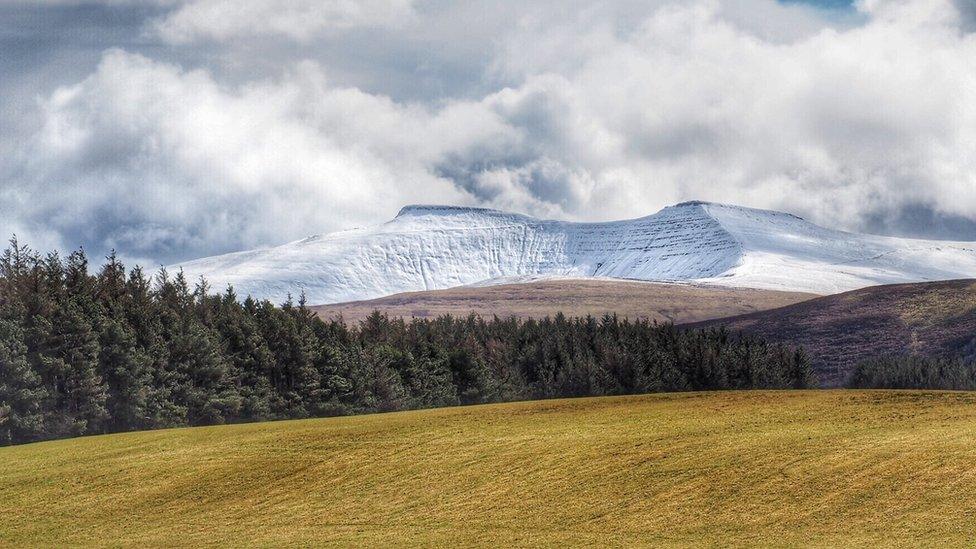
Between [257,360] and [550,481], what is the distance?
73.7m

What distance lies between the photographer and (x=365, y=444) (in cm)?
6669

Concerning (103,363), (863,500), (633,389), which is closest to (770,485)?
(863,500)

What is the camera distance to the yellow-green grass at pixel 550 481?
45.3 m

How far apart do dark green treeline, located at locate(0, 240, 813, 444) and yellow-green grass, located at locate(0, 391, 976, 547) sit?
2227cm

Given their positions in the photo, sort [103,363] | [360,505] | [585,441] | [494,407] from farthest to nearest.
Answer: [103,363]
[494,407]
[585,441]
[360,505]

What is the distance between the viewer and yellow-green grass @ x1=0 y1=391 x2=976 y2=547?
45.3m

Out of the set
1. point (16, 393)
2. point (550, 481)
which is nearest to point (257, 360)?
point (16, 393)

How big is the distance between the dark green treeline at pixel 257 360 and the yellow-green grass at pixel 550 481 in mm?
22273

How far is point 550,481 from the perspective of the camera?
5425 centimetres

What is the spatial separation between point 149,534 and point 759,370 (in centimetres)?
11462

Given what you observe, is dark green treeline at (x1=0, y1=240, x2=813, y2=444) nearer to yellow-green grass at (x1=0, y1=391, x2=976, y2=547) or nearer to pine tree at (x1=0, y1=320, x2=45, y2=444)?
pine tree at (x1=0, y1=320, x2=45, y2=444)

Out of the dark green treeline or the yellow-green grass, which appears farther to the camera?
the dark green treeline

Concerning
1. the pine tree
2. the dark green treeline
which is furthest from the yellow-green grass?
the dark green treeline

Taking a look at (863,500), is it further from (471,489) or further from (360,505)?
(360,505)
